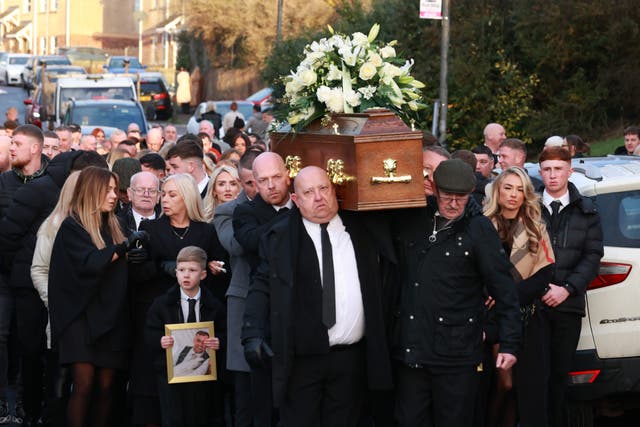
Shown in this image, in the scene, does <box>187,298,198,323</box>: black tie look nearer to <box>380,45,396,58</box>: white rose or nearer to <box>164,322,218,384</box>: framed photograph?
<box>164,322,218,384</box>: framed photograph

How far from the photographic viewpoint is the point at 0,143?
37.0 feet

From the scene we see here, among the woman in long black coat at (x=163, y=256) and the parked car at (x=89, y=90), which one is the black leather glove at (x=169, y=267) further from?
the parked car at (x=89, y=90)

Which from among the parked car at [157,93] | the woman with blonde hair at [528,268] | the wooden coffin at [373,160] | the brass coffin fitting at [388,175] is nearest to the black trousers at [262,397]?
the wooden coffin at [373,160]

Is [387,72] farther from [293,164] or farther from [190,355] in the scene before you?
[190,355]

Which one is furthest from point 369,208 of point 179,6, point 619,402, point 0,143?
point 179,6

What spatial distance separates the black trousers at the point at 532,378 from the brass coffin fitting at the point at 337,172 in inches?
81.9

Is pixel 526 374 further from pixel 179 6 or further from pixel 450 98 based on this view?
pixel 179 6

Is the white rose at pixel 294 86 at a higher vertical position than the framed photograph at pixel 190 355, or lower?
higher

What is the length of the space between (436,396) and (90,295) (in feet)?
8.89

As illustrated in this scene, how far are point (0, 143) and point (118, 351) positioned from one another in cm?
322

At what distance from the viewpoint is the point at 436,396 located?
718 cm

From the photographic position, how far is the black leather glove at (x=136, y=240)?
8.65 m

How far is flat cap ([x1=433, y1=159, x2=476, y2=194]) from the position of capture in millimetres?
7191

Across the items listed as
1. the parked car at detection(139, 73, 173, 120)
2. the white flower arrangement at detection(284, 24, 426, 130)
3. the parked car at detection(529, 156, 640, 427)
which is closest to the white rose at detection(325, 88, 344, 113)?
the white flower arrangement at detection(284, 24, 426, 130)
